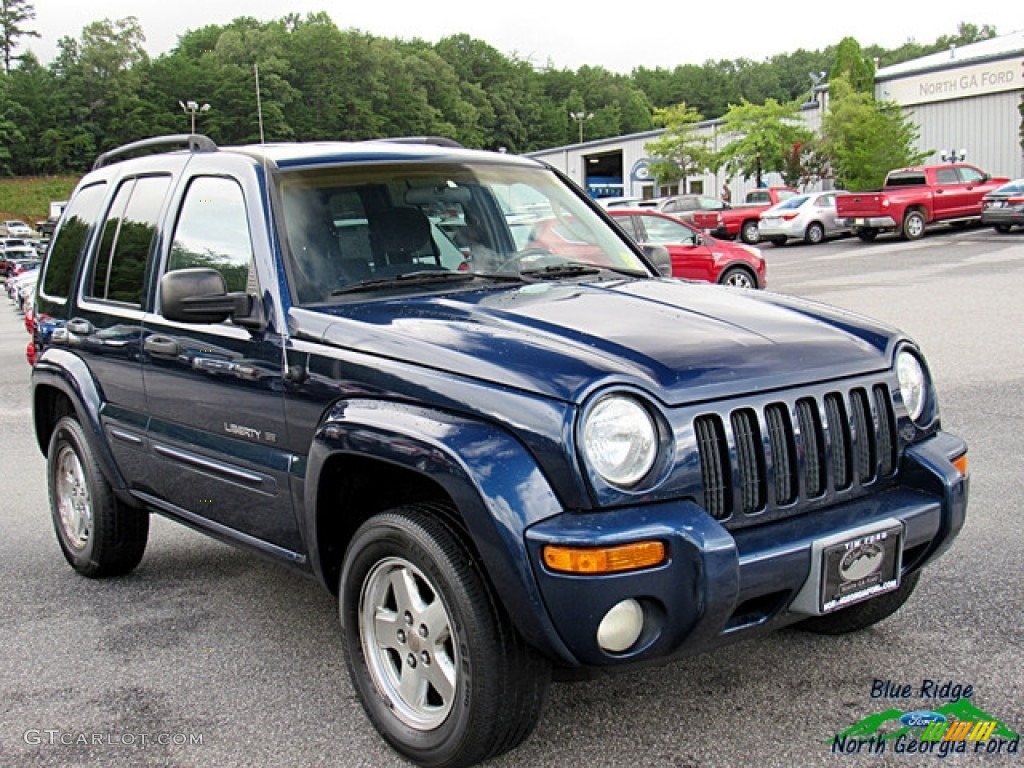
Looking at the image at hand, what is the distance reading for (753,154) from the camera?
49.9 meters

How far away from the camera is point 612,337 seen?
3.28 m

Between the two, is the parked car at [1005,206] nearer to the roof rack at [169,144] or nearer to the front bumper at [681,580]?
the roof rack at [169,144]

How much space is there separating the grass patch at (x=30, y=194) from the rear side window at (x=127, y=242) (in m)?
108

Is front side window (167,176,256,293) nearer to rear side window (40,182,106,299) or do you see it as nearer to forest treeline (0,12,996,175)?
rear side window (40,182,106,299)

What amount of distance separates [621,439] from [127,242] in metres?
2.83

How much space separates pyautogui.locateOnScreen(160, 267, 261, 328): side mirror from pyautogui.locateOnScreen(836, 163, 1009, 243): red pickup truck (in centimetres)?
2800

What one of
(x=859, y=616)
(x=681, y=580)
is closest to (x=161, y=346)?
(x=681, y=580)

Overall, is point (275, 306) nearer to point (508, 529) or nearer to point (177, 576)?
point (508, 529)

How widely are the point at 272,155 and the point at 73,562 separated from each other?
2361 millimetres

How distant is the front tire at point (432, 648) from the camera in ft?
10.0

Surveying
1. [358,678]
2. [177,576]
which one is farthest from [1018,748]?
[177,576]

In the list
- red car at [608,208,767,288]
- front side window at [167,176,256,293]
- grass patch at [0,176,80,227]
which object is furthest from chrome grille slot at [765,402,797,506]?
grass patch at [0,176,80,227]

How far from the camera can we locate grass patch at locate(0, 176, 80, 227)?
107 metres

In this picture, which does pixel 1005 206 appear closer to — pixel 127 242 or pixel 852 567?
pixel 127 242
